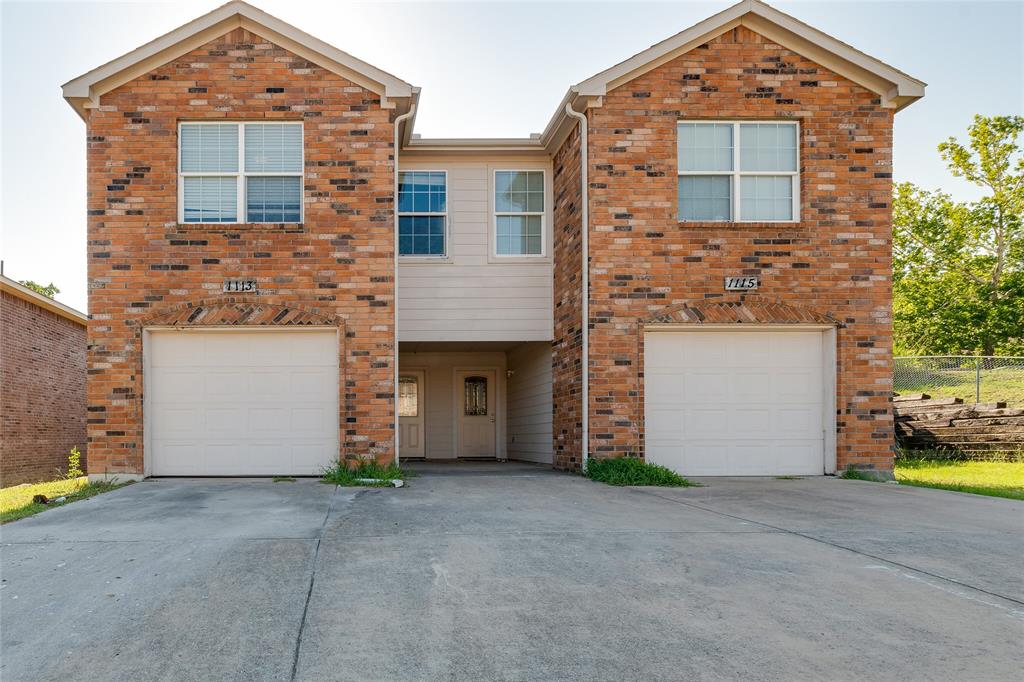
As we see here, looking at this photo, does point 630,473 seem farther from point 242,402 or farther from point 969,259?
point 969,259

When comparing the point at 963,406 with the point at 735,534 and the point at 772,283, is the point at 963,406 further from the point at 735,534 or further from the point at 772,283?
the point at 735,534

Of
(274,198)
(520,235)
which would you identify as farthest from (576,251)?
(274,198)

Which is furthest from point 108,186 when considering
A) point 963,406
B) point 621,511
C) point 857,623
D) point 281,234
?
point 963,406

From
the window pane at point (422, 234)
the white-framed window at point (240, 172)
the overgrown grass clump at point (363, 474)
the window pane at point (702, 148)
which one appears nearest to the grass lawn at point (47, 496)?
the overgrown grass clump at point (363, 474)

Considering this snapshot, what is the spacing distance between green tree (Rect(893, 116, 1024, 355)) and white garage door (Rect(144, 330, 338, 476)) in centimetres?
2791

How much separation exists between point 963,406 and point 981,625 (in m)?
11.9

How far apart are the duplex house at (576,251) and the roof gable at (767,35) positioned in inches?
1.2

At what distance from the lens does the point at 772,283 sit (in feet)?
35.4

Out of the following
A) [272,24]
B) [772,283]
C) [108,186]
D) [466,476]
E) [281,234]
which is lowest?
[466,476]

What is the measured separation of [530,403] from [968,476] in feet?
25.4

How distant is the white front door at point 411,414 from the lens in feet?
54.6

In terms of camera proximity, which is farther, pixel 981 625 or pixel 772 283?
pixel 772 283

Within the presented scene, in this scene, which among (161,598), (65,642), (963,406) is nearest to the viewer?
(65,642)

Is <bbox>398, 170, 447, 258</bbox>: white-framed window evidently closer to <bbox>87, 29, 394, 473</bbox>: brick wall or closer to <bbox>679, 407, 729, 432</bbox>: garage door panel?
<bbox>87, 29, 394, 473</bbox>: brick wall
